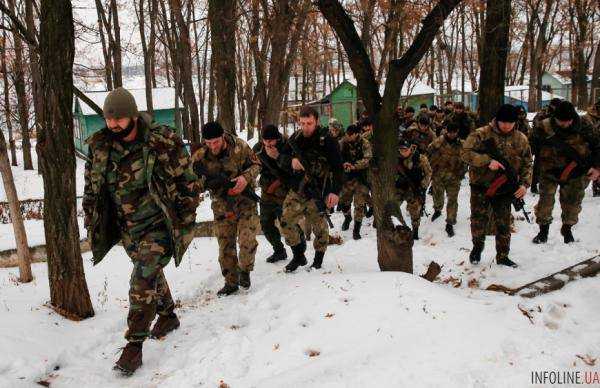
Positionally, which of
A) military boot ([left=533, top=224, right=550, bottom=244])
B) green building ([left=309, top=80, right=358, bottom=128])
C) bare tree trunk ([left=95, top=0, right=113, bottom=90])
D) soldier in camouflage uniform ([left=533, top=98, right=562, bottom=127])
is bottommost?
military boot ([left=533, top=224, right=550, bottom=244])

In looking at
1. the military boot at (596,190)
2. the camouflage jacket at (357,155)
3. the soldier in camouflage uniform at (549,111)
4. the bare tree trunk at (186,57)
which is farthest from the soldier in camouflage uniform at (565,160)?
the bare tree trunk at (186,57)

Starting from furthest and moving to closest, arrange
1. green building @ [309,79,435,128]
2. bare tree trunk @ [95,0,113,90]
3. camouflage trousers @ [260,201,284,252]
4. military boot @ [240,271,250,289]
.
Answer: green building @ [309,79,435,128] → bare tree trunk @ [95,0,113,90] → camouflage trousers @ [260,201,284,252] → military boot @ [240,271,250,289]

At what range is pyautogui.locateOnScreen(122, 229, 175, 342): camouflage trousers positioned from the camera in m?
3.61

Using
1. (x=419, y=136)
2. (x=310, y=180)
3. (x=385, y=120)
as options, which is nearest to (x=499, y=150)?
(x=385, y=120)

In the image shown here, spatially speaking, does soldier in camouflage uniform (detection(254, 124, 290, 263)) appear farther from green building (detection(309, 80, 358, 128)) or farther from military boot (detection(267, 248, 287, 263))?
green building (detection(309, 80, 358, 128))

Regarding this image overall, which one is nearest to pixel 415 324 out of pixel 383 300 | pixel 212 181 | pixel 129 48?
pixel 383 300

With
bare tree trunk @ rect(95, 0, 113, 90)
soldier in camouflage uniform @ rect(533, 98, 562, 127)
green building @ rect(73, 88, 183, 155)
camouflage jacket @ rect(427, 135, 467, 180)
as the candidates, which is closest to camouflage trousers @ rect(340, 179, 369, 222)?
camouflage jacket @ rect(427, 135, 467, 180)

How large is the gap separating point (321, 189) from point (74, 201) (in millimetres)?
2702

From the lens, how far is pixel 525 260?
5.90 metres

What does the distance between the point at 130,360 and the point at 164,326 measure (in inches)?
27.0

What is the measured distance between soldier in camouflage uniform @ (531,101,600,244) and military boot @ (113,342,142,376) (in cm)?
545

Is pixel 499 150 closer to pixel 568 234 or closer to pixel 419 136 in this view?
pixel 568 234

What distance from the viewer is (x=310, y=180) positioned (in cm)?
561

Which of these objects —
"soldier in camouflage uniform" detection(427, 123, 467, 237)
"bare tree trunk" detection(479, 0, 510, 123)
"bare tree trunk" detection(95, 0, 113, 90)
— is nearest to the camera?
"soldier in camouflage uniform" detection(427, 123, 467, 237)
